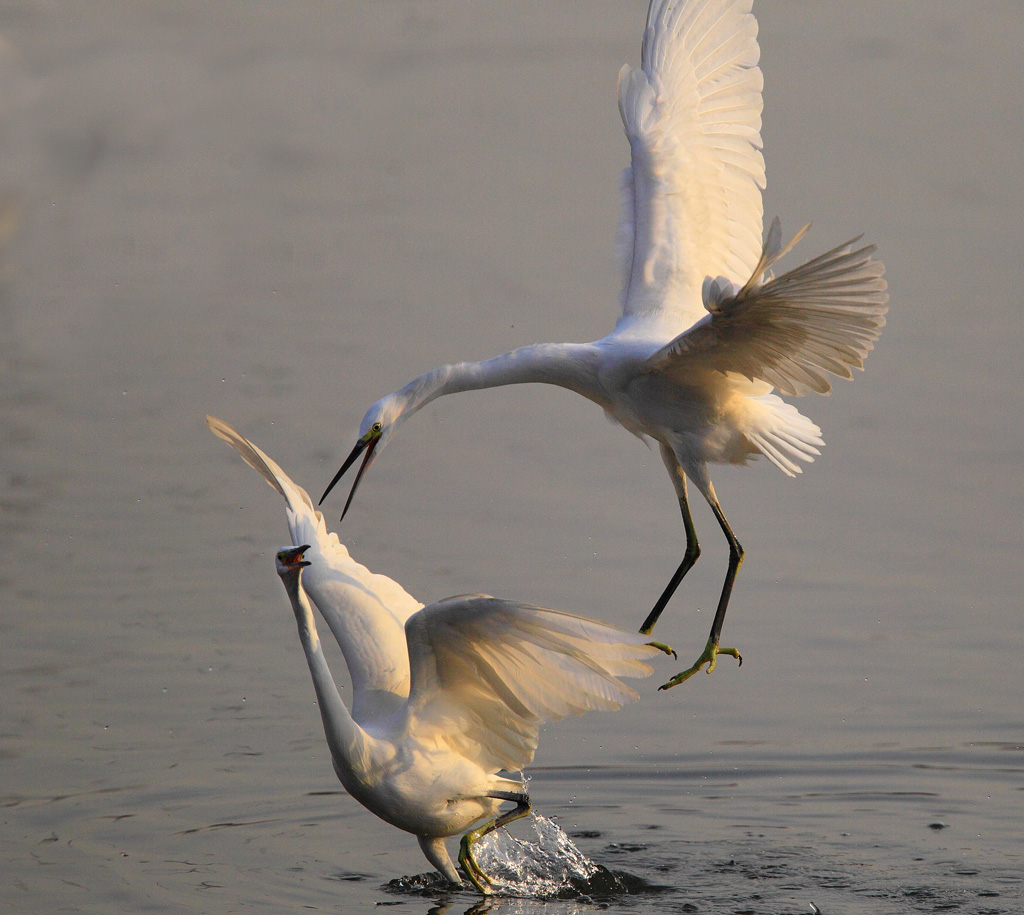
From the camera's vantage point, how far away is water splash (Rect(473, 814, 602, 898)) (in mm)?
5324

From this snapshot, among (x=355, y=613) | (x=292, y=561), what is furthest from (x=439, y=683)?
(x=292, y=561)

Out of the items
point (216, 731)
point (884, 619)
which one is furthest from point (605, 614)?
point (216, 731)

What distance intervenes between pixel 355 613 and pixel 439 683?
52 centimetres

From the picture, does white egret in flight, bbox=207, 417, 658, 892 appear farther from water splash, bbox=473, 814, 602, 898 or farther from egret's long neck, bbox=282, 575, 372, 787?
water splash, bbox=473, 814, 602, 898

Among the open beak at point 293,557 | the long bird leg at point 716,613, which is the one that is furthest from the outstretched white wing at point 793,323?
the open beak at point 293,557

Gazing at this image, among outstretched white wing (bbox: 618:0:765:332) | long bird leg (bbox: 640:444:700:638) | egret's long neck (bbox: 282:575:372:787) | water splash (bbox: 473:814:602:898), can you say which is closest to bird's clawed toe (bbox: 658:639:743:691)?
long bird leg (bbox: 640:444:700:638)

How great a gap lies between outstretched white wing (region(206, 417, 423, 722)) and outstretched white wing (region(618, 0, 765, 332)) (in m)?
1.56

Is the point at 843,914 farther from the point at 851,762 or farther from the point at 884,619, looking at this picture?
the point at 884,619

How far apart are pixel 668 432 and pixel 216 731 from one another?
2.19 metres

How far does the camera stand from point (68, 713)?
6.40m

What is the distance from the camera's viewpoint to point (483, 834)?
5457mm

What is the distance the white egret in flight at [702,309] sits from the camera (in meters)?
4.80

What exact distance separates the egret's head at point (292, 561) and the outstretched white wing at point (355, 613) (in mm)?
591

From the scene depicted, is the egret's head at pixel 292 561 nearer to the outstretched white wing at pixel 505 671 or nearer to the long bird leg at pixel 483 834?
the outstretched white wing at pixel 505 671
